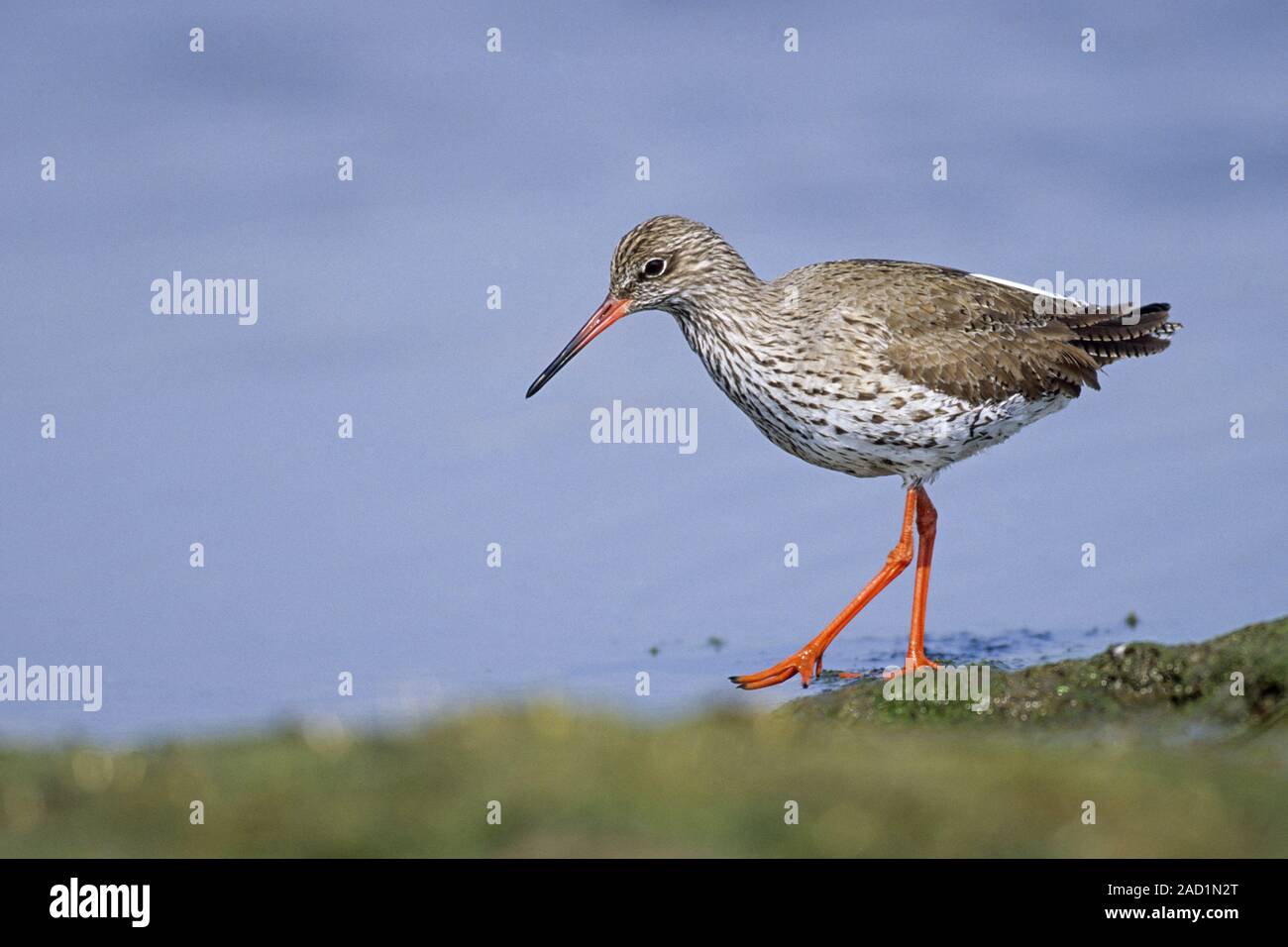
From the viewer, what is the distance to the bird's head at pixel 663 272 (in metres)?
11.6

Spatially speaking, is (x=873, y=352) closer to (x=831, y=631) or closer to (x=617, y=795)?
(x=831, y=631)

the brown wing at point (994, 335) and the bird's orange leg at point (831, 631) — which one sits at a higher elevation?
the brown wing at point (994, 335)

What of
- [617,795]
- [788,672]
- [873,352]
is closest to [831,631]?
[788,672]

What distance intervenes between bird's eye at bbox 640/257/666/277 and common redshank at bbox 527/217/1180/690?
11 mm

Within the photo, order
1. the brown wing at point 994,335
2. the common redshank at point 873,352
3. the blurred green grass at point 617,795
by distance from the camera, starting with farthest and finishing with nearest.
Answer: the brown wing at point 994,335 < the common redshank at point 873,352 < the blurred green grass at point 617,795

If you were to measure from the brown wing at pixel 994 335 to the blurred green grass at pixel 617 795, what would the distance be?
5585 millimetres

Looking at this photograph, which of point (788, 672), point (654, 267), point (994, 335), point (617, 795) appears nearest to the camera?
point (617, 795)

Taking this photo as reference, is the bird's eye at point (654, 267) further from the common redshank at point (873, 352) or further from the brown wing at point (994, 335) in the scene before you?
the brown wing at point (994, 335)

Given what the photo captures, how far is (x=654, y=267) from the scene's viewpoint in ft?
38.1

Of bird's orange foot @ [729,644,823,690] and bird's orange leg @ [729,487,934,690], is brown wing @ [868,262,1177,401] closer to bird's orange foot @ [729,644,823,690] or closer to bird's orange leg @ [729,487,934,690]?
bird's orange leg @ [729,487,934,690]

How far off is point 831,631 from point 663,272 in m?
3.28

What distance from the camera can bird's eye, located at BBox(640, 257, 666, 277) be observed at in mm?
11586

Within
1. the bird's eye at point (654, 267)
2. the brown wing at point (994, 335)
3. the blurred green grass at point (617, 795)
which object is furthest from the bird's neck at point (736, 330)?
the blurred green grass at point (617, 795)
